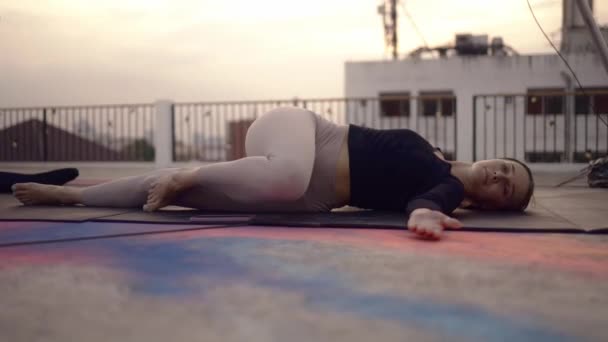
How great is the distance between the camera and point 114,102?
30.3 feet

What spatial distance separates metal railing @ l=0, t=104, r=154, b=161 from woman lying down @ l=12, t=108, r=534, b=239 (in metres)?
7.72

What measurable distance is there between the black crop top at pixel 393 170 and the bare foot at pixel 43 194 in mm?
1258

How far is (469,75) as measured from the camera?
54.4 feet

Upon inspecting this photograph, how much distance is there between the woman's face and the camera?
2045mm

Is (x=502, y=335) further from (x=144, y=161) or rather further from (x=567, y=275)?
(x=144, y=161)

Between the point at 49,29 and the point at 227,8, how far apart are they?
7.93ft

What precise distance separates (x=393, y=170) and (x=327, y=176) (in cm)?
25

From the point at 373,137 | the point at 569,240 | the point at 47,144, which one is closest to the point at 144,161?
the point at 47,144

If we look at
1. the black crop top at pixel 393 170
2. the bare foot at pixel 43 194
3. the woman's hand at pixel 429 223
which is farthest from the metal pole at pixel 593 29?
the bare foot at pixel 43 194

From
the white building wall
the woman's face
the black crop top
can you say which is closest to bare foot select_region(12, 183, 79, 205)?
the black crop top

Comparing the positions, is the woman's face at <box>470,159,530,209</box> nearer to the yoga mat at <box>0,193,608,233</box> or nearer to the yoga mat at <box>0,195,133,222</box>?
the yoga mat at <box>0,193,608,233</box>

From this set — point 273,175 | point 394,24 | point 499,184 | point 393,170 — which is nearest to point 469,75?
point 394,24

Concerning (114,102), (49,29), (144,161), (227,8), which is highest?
(227,8)

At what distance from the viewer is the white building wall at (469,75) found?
15.2 m
